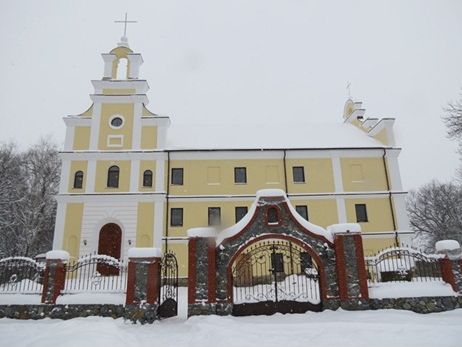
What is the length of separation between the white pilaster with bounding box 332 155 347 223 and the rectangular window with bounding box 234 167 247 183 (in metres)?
6.15

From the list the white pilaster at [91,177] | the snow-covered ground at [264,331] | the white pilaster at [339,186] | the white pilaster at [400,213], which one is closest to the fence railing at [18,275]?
the snow-covered ground at [264,331]

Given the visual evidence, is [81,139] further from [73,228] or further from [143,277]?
[143,277]

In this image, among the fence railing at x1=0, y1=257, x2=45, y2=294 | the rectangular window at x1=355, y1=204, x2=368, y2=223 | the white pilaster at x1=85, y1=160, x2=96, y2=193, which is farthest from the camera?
the rectangular window at x1=355, y1=204, x2=368, y2=223

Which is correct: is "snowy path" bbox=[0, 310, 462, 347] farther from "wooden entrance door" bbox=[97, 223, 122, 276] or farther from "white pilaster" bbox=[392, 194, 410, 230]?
"white pilaster" bbox=[392, 194, 410, 230]

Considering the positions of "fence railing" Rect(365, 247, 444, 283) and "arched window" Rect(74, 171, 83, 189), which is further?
"arched window" Rect(74, 171, 83, 189)

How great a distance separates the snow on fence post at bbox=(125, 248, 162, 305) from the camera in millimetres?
11658

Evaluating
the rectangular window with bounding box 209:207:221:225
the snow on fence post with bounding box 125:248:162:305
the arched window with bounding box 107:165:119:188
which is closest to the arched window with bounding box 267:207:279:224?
the snow on fence post with bounding box 125:248:162:305

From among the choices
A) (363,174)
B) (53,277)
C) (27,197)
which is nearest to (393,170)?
(363,174)

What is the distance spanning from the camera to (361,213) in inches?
969

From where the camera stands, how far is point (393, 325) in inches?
359

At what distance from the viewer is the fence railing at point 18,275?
1255 centimetres

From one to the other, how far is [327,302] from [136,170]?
1617 cm

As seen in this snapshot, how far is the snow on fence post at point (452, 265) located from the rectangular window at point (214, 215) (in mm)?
14150

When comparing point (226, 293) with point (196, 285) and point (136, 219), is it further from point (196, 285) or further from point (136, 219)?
point (136, 219)
